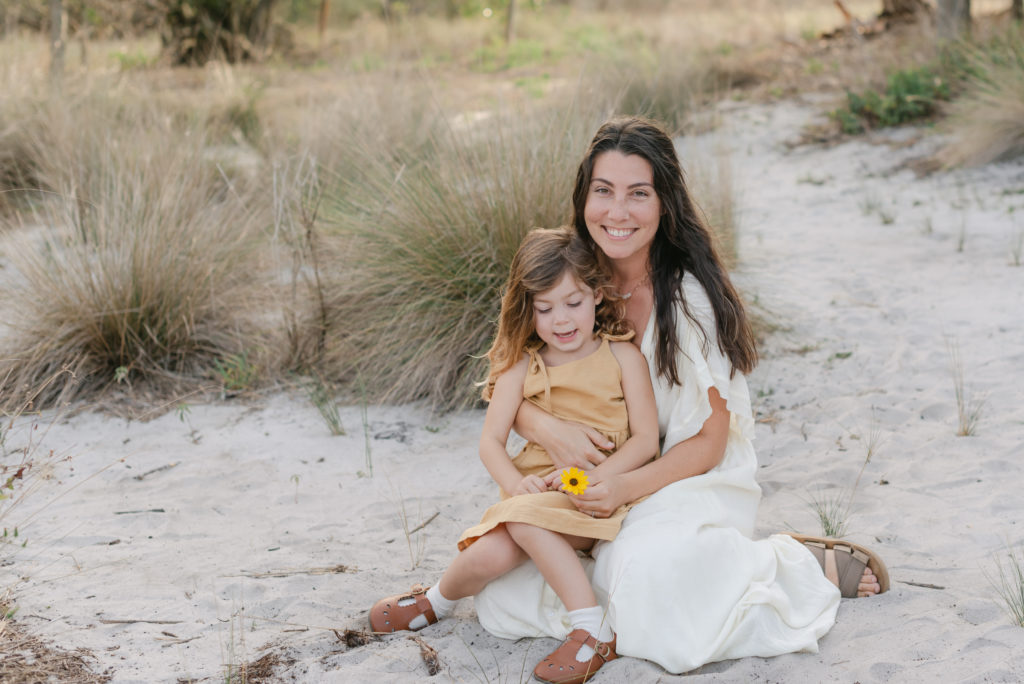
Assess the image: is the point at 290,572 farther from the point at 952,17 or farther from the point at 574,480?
the point at 952,17

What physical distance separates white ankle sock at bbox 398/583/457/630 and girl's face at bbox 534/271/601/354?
79cm

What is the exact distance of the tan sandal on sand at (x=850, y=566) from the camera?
2.81 m

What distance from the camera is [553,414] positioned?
9.18 ft

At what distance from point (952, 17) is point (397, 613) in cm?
851

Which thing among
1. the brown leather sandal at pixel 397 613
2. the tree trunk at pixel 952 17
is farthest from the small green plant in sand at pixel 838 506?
the tree trunk at pixel 952 17

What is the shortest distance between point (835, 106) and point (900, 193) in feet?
6.86

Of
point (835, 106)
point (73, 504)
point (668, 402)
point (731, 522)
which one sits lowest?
point (73, 504)

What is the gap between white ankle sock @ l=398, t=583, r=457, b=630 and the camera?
9.17 feet

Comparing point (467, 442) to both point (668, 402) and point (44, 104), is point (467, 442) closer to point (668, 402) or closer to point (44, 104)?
point (668, 402)

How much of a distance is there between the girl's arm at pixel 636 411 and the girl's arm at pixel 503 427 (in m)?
0.26

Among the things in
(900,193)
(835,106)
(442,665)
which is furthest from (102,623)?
(835,106)

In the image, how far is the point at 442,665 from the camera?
2.60 meters

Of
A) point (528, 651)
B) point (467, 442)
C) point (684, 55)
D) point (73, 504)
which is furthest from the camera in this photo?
point (684, 55)

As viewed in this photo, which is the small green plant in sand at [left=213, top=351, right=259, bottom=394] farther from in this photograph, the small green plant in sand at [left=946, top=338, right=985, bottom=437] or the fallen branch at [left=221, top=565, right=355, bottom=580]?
the small green plant in sand at [left=946, top=338, right=985, bottom=437]
